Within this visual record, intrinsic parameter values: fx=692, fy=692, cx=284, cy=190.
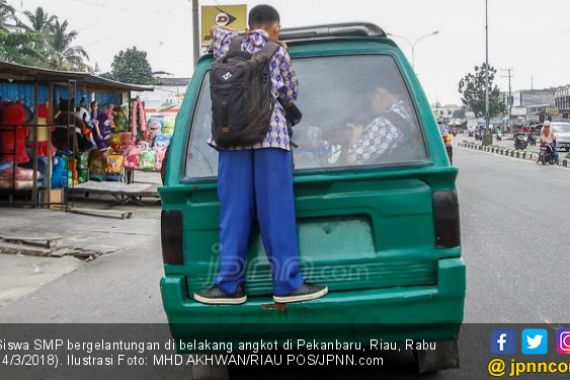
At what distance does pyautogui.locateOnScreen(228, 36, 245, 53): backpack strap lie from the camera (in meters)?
3.28

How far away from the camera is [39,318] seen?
18.4 ft

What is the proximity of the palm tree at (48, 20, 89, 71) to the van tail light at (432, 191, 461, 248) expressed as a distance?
159 ft

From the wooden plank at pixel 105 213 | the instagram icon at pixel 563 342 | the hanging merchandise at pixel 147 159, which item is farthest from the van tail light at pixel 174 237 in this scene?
the hanging merchandise at pixel 147 159

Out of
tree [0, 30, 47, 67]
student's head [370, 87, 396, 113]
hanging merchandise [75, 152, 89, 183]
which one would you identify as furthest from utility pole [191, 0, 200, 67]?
tree [0, 30, 47, 67]

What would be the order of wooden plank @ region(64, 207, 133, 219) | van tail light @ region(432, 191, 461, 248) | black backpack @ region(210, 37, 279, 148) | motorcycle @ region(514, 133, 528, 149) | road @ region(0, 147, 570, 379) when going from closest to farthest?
black backpack @ region(210, 37, 279, 148), van tail light @ region(432, 191, 461, 248), road @ region(0, 147, 570, 379), wooden plank @ region(64, 207, 133, 219), motorcycle @ region(514, 133, 528, 149)

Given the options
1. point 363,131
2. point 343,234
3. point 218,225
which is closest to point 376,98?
point 363,131

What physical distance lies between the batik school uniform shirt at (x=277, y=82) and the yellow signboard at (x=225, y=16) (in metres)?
14.6

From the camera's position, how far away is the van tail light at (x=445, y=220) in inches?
127

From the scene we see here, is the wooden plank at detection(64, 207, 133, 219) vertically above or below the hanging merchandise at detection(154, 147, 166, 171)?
below

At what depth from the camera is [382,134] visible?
3.50 m

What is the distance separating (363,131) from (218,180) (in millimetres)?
796

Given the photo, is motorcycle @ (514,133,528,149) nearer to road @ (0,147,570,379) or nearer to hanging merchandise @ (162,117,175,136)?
hanging merchandise @ (162,117,175,136)

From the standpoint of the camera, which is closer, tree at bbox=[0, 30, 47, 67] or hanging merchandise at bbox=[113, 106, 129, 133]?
hanging merchandise at bbox=[113, 106, 129, 133]

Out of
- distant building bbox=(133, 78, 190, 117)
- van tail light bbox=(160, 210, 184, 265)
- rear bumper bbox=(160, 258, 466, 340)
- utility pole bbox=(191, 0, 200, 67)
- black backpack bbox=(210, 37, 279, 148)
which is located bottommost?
rear bumper bbox=(160, 258, 466, 340)
